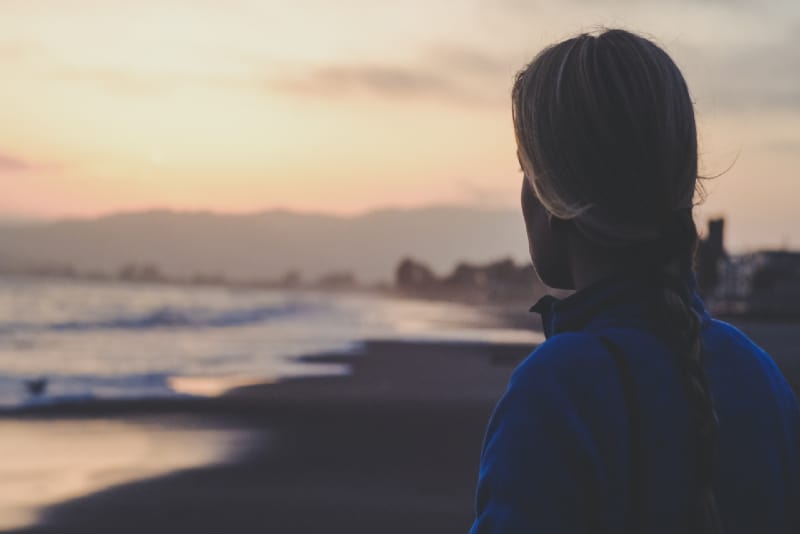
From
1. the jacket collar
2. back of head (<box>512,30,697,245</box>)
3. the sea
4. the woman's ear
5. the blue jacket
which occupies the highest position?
back of head (<box>512,30,697,245</box>)

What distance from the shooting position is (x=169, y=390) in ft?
49.9

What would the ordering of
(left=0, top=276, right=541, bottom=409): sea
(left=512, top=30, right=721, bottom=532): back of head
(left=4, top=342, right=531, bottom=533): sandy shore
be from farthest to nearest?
(left=0, top=276, right=541, bottom=409): sea → (left=4, top=342, right=531, bottom=533): sandy shore → (left=512, top=30, right=721, bottom=532): back of head

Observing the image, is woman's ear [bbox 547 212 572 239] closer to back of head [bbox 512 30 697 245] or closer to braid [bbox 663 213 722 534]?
back of head [bbox 512 30 697 245]

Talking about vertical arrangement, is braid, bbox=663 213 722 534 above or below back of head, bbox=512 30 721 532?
below

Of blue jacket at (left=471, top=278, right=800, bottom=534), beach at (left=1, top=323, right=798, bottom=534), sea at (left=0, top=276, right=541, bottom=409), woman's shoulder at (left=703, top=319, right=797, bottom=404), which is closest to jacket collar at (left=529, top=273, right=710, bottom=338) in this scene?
blue jacket at (left=471, top=278, right=800, bottom=534)

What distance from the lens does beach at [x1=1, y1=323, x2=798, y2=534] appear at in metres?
7.00

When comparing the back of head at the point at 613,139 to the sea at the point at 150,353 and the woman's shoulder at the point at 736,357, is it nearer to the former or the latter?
the woman's shoulder at the point at 736,357

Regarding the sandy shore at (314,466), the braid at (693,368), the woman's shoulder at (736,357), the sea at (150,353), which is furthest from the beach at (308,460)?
the braid at (693,368)

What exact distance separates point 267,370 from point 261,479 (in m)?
10.9

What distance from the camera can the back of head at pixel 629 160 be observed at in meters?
1.33

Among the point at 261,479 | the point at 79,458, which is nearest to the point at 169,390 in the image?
the point at 79,458

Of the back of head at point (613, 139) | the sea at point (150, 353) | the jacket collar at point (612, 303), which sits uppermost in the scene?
the back of head at point (613, 139)

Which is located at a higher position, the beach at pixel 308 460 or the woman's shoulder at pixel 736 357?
the woman's shoulder at pixel 736 357

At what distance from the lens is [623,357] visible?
129 cm
